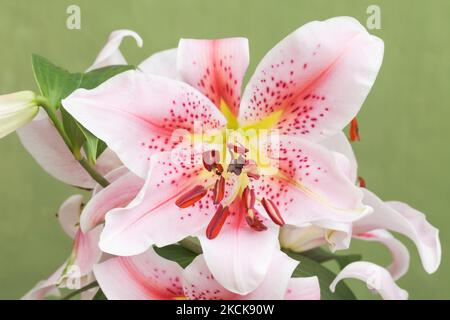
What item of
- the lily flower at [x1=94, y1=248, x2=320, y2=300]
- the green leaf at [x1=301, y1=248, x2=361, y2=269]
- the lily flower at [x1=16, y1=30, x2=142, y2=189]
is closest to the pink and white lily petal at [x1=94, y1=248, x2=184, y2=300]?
the lily flower at [x1=94, y1=248, x2=320, y2=300]

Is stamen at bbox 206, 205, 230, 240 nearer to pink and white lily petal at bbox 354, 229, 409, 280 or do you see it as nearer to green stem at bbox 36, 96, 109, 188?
green stem at bbox 36, 96, 109, 188

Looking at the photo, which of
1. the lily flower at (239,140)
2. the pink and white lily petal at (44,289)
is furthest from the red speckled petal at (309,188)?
the pink and white lily petal at (44,289)

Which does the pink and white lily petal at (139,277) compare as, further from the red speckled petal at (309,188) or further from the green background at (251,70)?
the green background at (251,70)

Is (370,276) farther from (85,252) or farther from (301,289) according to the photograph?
(85,252)

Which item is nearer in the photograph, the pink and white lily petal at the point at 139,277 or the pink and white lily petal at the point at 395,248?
the pink and white lily petal at the point at 139,277

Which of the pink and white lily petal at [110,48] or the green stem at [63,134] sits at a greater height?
the pink and white lily petal at [110,48]

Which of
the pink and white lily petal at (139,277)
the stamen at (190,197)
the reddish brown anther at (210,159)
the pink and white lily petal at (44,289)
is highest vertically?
the reddish brown anther at (210,159)

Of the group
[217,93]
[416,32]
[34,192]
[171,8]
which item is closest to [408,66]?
[416,32]

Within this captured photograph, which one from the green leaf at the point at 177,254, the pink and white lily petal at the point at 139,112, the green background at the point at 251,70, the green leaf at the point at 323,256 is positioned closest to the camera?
the pink and white lily petal at the point at 139,112
